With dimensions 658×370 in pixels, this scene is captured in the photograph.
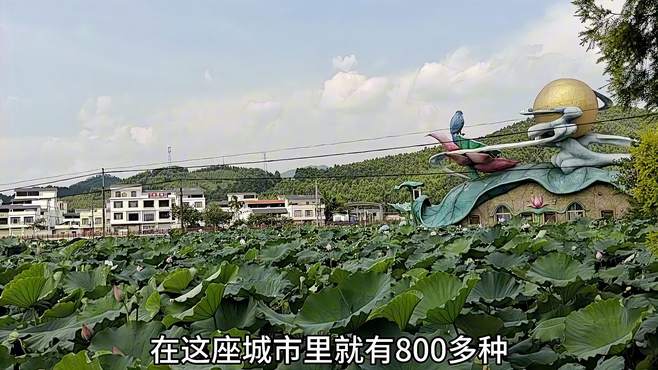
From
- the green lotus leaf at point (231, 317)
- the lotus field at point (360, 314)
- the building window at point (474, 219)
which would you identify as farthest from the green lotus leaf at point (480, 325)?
the building window at point (474, 219)

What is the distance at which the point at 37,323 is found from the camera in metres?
2.17

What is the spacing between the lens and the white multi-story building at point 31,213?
60.2 metres

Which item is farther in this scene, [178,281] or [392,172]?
[392,172]

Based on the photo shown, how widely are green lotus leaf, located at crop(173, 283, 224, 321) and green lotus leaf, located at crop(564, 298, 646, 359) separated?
3.19 ft

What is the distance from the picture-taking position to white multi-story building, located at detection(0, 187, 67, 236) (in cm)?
6025

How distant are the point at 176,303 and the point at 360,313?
2.54ft

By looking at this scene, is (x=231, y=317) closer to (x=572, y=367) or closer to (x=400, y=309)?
(x=400, y=309)

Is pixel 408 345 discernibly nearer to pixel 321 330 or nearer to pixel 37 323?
pixel 321 330

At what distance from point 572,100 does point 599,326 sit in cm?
2486

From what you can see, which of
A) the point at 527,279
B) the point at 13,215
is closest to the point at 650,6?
the point at 527,279

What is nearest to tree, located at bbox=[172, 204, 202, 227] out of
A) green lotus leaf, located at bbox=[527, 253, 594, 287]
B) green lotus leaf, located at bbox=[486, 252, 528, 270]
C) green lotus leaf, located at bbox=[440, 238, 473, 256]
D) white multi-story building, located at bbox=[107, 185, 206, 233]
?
white multi-story building, located at bbox=[107, 185, 206, 233]

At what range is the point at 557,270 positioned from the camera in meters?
2.52

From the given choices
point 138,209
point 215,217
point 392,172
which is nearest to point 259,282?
point 215,217

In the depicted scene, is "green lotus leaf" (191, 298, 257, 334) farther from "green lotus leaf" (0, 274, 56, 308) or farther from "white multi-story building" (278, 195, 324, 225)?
"white multi-story building" (278, 195, 324, 225)
